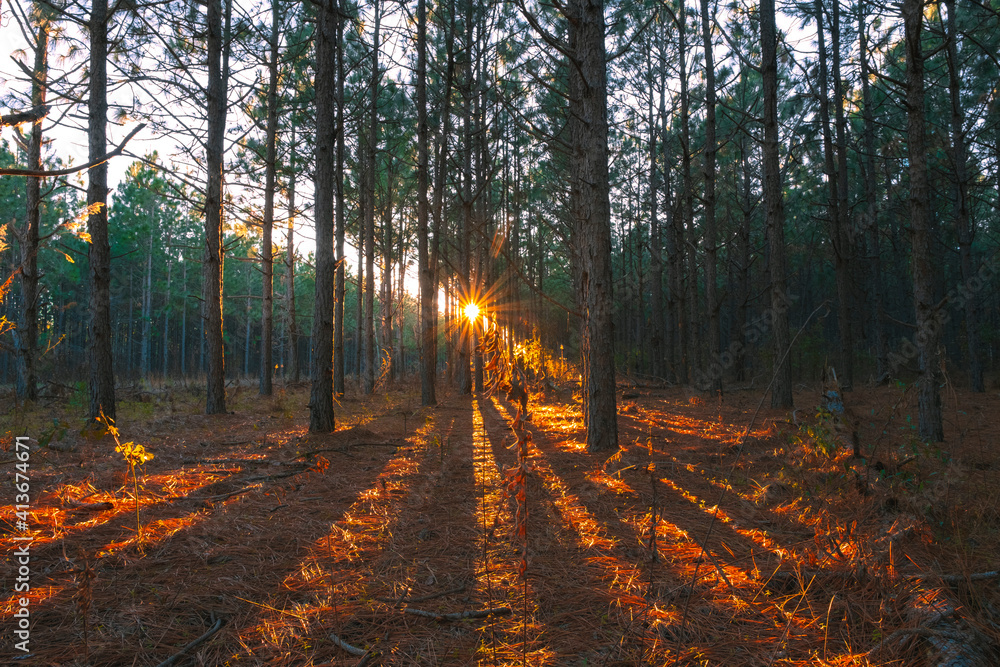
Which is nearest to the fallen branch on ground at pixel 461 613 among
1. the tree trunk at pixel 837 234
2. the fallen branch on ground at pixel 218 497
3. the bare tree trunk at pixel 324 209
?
the fallen branch on ground at pixel 218 497

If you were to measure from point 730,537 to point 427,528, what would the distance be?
190 centimetres

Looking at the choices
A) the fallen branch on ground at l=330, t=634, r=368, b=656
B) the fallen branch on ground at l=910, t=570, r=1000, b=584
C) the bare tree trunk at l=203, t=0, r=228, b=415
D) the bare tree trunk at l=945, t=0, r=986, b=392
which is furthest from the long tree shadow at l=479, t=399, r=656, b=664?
the bare tree trunk at l=945, t=0, r=986, b=392

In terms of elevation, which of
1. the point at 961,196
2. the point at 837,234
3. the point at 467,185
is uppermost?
the point at 467,185

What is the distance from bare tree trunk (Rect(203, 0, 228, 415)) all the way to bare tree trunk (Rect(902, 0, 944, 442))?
33.8ft

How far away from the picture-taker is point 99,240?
6.65m

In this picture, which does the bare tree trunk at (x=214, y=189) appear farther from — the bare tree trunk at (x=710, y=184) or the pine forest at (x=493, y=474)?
the bare tree trunk at (x=710, y=184)

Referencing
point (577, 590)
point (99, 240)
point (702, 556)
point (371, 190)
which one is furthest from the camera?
point (371, 190)

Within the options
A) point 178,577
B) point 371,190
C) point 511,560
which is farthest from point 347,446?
point 371,190

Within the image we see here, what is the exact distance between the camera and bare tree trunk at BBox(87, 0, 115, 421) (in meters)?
6.58

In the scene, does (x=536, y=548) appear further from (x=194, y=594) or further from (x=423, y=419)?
(x=423, y=419)

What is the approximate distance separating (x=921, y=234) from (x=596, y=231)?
3.70 m

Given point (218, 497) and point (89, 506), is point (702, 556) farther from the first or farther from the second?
point (89, 506)

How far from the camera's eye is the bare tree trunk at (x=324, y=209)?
625 cm

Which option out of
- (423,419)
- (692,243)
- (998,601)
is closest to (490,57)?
(692,243)
